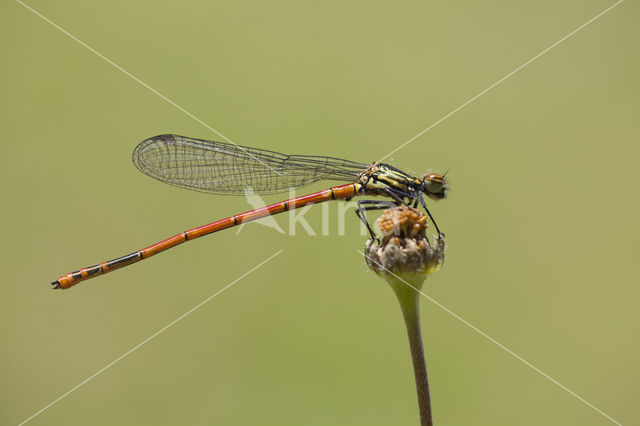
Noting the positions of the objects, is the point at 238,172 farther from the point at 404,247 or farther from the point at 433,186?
the point at 404,247

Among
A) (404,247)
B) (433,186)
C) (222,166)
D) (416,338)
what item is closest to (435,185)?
(433,186)

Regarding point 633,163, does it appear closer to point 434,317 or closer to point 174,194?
point 434,317

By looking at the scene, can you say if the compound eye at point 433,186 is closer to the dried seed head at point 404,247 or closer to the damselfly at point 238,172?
the damselfly at point 238,172

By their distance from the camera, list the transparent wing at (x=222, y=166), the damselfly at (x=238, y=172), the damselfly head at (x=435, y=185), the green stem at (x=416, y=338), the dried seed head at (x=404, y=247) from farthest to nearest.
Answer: the transparent wing at (x=222, y=166) → the damselfly at (x=238, y=172) → the damselfly head at (x=435, y=185) → the dried seed head at (x=404, y=247) → the green stem at (x=416, y=338)

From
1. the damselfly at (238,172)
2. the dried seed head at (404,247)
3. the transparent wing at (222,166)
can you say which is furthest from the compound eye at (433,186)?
the dried seed head at (404,247)

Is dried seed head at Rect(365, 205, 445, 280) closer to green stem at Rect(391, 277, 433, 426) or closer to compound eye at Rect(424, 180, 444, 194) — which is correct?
green stem at Rect(391, 277, 433, 426)
